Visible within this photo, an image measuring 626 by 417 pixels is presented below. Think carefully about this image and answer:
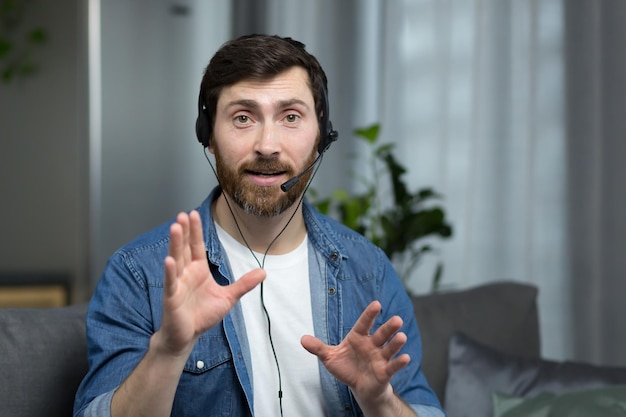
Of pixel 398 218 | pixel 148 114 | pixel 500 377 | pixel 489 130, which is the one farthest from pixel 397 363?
pixel 148 114

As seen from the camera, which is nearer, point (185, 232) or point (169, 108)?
point (185, 232)

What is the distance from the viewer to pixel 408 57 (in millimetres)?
2879

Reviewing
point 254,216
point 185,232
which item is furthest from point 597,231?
point 185,232

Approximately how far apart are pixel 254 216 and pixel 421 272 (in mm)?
1496

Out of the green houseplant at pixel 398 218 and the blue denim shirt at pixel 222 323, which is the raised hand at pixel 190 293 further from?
the green houseplant at pixel 398 218

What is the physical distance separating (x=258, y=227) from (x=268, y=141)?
0.57 ft

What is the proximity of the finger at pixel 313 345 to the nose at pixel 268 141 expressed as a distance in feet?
1.10

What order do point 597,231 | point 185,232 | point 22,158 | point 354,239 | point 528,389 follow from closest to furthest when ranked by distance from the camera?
point 185,232, point 354,239, point 528,389, point 597,231, point 22,158

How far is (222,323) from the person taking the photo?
1328 millimetres

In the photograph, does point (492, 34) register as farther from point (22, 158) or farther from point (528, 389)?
point (22, 158)

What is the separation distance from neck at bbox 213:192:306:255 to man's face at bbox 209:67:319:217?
6 centimetres

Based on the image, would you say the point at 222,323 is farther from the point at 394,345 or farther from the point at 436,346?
the point at 436,346

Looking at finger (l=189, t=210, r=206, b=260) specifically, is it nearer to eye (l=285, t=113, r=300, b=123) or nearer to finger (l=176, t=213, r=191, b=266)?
finger (l=176, t=213, r=191, b=266)

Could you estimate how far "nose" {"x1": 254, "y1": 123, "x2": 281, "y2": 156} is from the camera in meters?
1.32
